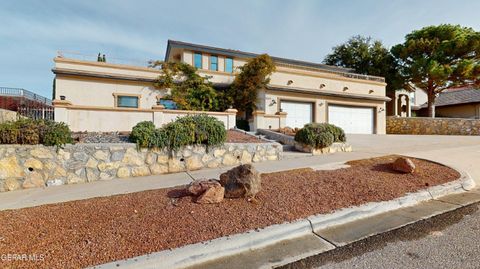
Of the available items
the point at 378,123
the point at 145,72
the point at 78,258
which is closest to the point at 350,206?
the point at 78,258

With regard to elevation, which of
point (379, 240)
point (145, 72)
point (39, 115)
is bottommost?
point (379, 240)

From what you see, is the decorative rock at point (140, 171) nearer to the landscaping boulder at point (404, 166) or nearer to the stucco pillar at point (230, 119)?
the stucco pillar at point (230, 119)

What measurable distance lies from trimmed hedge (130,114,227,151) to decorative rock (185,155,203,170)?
0.47m

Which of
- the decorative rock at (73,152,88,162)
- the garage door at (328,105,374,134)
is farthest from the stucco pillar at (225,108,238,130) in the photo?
the garage door at (328,105,374,134)

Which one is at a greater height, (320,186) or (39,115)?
(39,115)

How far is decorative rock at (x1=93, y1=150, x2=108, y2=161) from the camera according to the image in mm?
6289

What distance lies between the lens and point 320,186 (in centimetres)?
500

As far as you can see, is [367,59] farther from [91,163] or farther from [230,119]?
[91,163]

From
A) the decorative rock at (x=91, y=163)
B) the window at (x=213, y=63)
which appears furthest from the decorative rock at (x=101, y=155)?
the window at (x=213, y=63)

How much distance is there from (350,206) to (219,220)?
90.2 inches

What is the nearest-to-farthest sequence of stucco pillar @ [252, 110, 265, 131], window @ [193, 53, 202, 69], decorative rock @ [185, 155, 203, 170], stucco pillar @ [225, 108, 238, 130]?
decorative rock @ [185, 155, 203, 170]
stucco pillar @ [225, 108, 238, 130]
stucco pillar @ [252, 110, 265, 131]
window @ [193, 53, 202, 69]

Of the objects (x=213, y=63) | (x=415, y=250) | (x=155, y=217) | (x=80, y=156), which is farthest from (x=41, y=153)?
(x=213, y=63)

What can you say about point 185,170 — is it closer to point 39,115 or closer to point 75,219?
point 75,219

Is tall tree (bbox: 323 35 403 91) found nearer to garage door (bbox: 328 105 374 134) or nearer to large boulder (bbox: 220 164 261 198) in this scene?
garage door (bbox: 328 105 374 134)
